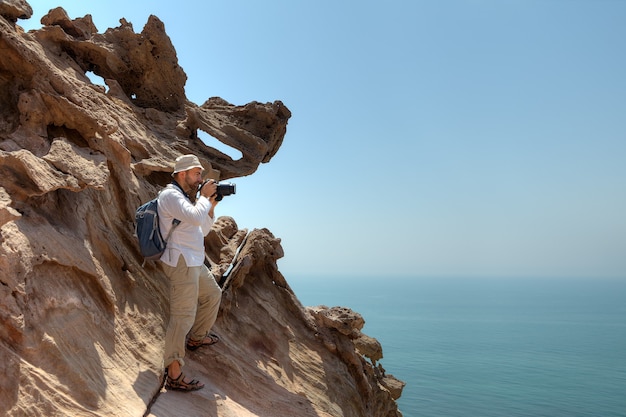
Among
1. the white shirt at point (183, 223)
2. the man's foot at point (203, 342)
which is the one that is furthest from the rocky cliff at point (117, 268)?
the white shirt at point (183, 223)

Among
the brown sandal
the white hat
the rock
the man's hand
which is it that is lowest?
the brown sandal

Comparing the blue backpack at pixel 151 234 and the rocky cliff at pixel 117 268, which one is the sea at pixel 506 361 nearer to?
the rocky cliff at pixel 117 268

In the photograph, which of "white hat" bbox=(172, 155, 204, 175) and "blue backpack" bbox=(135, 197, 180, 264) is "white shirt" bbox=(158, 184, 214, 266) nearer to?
"blue backpack" bbox=(135, 197, 180, 264)

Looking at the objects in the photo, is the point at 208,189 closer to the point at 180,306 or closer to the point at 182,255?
the point at 182,255

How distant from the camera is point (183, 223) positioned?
573 centimetres

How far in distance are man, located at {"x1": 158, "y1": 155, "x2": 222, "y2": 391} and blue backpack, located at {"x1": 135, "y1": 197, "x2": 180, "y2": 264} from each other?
6 cm

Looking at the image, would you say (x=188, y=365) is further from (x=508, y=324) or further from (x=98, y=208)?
(x=508, y=324)

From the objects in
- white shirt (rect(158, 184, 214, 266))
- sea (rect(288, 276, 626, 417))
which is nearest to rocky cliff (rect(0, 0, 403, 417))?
white shirt (rect(158, 184, 214, 266))

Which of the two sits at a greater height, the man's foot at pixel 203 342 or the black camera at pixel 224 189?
the black camera at pixel 224 189

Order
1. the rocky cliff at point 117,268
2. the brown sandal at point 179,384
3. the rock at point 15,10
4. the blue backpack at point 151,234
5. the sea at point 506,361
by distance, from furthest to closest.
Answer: the sea at point 506,361 → the rock at point 15,10 → the brown sandal at point 179,384 → the blue backpack at point 151,234 → the rocky cliff at point 117,268

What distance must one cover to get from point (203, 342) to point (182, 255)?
201cm

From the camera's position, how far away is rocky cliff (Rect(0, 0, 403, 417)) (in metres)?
4.77

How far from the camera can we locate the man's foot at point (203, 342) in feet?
22.7

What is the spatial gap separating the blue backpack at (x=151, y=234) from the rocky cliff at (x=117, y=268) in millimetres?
799
